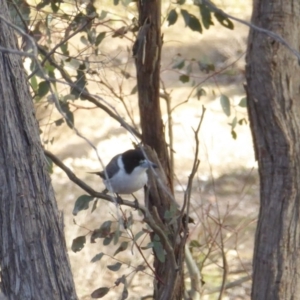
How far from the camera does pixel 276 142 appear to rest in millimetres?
2953

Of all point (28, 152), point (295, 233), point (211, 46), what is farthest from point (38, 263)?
point (211, 46)

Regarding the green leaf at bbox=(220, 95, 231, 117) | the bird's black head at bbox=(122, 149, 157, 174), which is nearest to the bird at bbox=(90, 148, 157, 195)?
the bird's black head at bbox=(122, 149, 157, 174)

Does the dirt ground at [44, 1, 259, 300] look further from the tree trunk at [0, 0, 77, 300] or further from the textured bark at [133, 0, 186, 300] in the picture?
the tree trunk at [0, 0, 77, 300]

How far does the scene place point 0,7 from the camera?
2311 mm

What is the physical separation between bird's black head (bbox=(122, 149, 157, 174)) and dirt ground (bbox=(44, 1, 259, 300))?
1496 mm

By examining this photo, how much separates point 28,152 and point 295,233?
4.14ft

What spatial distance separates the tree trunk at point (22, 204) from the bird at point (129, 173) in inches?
66.8

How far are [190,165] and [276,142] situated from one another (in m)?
4.53

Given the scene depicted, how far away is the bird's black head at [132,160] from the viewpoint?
4.16 m

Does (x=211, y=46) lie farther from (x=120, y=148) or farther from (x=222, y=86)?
(x=120, y=148)

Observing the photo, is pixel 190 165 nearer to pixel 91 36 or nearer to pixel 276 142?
pixel 91 36

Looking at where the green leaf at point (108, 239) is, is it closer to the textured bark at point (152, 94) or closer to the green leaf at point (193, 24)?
the textured bark at point (152, 94)

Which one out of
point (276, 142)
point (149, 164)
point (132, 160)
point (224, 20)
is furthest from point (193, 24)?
point (149, 164)

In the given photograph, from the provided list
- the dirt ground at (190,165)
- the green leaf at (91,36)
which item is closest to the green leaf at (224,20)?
the green leaf at (91,36)
